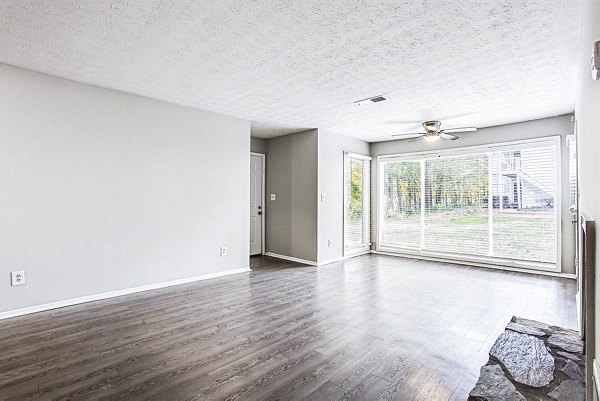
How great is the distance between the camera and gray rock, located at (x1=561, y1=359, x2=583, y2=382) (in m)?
1.91

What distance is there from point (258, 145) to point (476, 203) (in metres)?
4.43

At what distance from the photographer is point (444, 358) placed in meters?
2.50

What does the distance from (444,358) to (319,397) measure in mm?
1108

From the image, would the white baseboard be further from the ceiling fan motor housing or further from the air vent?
the ceiling fan motor housing

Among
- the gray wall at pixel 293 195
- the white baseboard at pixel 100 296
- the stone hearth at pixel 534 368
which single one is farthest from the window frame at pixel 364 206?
the stone hearth at pixel 534 368

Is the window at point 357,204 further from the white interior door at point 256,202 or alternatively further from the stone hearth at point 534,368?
the stone hearth at point 534,368

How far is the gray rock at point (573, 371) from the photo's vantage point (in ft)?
6.25

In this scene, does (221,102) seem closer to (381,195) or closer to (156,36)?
(156,36)

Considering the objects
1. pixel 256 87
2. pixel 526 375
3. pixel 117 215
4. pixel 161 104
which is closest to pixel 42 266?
pixel 117 215

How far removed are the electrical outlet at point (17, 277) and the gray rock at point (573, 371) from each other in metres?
4.72

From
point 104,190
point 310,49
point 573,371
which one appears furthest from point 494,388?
point 104,190

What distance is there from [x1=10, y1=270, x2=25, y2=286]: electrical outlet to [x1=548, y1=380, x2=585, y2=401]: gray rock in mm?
4546

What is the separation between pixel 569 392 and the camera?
1766 mm

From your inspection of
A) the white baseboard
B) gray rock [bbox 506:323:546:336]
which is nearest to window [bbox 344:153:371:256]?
the white baseboard
